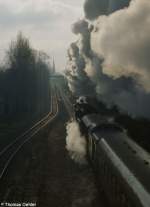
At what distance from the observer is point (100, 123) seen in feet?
63.1

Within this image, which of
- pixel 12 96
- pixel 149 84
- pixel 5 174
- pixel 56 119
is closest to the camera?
pixel 149 84

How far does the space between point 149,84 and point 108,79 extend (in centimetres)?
1285

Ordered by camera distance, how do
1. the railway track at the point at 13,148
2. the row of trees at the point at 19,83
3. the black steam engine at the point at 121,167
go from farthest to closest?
1. the row of trees at the point at 19,83
2. the railway track at the point at 13,148
3. the black steam engine at the point at 121,167

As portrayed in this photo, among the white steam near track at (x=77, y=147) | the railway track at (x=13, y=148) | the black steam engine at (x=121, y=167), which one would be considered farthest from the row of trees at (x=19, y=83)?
the black steam engine at (x=121, y=167)

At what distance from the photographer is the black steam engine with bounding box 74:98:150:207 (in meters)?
9.59

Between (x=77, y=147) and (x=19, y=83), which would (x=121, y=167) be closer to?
(x=77, y=147)

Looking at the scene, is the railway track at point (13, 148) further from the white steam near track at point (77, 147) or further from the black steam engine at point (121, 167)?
the black steam engine at point (121, 167)

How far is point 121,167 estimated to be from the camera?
38.1 feet

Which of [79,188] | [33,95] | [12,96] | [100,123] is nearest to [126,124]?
[100,123]

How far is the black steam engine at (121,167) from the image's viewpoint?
9586 mm

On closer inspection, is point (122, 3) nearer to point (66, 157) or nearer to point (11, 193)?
point (66, 157)

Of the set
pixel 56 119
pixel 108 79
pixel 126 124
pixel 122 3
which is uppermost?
pixel 122 3

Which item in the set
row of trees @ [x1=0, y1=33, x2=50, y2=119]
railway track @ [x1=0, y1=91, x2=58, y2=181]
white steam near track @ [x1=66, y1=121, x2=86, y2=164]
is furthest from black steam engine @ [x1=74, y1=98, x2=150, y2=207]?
row of trees @ [x1=0, y1=33, x2=50, y2=119]

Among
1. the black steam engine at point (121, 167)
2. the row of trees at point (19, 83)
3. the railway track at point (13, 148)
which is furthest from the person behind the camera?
the row of trees at point (19, 83)
